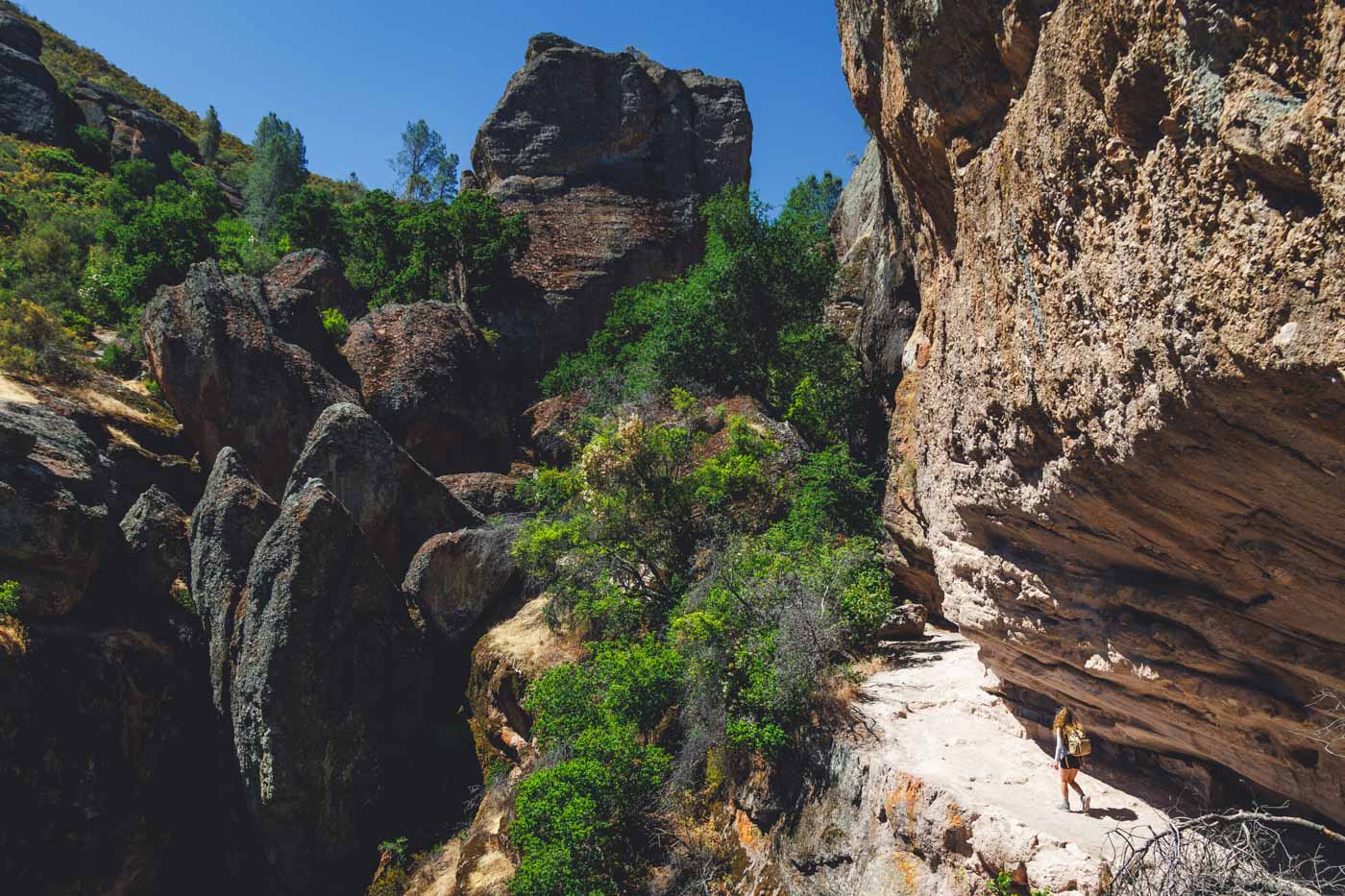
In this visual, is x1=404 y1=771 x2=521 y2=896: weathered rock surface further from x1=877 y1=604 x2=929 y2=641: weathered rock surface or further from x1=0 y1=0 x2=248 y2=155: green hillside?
x1=0 y1=0 x2=248 y2=155: green hillside

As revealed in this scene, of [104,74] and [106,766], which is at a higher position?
[104,74]

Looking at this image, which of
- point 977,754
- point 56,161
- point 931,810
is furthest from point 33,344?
point 56,161

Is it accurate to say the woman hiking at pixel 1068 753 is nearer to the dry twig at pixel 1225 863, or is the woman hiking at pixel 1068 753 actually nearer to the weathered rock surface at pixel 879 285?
the dry twig at pixel 1225 863

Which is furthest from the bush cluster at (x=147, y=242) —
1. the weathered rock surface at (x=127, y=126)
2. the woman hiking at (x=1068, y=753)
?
the woman hiking at (x=1068, y=753)

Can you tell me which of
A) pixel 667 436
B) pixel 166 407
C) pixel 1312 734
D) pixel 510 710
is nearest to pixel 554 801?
pixel 510 710

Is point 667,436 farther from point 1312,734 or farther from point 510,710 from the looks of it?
point 1312,734

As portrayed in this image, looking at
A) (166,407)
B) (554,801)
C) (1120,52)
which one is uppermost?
(1120,52)

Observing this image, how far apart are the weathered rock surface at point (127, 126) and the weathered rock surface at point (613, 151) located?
21031 mm

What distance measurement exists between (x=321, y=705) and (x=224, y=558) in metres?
3.23

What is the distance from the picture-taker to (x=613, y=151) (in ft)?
114

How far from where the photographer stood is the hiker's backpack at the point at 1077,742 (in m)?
6.45

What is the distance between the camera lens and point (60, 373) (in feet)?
58.4

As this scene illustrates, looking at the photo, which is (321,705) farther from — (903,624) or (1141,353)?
(1141,353)

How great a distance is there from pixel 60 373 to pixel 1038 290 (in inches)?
819
